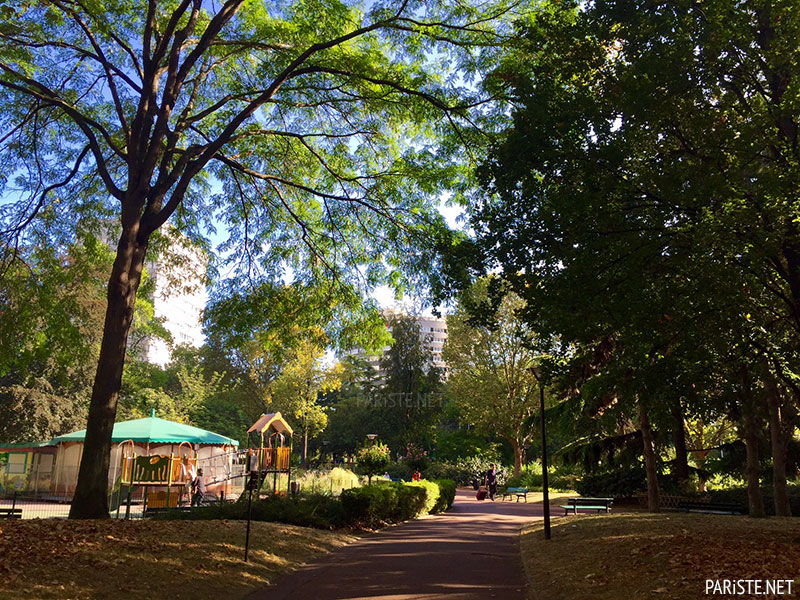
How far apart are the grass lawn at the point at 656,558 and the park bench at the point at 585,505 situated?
535cm

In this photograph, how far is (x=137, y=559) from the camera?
835cm

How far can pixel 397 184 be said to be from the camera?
17.2 metres

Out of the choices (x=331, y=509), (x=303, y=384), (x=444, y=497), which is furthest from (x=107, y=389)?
(x=303, y=384)

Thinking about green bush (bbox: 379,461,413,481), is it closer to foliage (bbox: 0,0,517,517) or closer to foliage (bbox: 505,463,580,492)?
foliage (bbox: 505,463,580,492)

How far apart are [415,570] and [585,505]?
40.1 ft

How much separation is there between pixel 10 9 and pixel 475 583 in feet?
48.6

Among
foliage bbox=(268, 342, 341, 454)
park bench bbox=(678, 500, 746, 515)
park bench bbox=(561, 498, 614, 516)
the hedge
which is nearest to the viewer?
the hedge

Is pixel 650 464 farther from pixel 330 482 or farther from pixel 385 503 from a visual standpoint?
pixel 330 482

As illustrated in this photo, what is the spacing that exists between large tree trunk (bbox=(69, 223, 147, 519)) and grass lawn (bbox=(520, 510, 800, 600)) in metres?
8.47

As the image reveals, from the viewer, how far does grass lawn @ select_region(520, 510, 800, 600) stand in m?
7.07

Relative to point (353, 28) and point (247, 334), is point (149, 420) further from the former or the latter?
point (353, 28)

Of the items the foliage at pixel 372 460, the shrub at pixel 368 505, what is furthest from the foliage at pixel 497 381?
the shrub at pixel 368 505

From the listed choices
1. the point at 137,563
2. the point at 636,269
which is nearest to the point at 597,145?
the point at 636,269

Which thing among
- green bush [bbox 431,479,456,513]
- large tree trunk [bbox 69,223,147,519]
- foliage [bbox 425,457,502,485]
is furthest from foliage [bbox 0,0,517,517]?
foliage [bbox 425,457,502,485]
